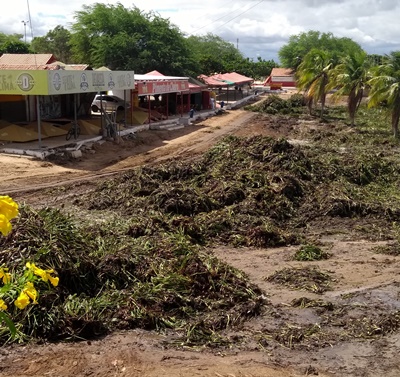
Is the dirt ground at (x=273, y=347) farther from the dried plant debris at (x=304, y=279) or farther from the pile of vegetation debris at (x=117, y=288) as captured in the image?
the pile of vegetation debris at (x=117, y=288)

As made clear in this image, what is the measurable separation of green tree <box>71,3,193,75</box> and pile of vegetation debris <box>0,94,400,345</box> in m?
24.9

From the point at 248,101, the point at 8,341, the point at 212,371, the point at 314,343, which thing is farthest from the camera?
the point at 248,101

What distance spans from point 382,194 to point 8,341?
42.9ft

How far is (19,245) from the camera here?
28.2ft

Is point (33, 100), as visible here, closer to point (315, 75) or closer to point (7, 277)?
point (315, 75)

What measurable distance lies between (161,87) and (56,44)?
178 feet

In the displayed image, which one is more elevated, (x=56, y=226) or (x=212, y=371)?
(x=56, y=226)

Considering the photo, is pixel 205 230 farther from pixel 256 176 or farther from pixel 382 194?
pixel 382 194

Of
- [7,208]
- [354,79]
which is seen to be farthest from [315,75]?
[7,208]

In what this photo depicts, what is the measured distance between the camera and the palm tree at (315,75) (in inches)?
1516

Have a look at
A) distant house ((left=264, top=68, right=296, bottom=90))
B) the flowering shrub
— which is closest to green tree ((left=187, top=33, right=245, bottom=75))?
distant house ((left=264, top=68, right=296, bottom=90))

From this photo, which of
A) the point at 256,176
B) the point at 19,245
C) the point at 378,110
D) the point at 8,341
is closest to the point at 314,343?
the point at 8,341

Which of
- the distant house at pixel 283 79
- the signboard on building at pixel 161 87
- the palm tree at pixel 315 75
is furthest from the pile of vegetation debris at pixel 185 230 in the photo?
the distant house at pixel 283 79

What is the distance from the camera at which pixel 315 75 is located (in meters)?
40.0
